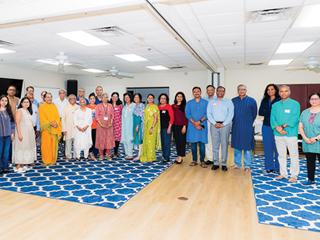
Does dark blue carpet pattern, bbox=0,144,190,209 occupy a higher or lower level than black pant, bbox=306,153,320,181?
lower

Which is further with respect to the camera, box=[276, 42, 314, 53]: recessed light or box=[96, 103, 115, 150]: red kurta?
box=[276, 42, 314, 53]: recessed light

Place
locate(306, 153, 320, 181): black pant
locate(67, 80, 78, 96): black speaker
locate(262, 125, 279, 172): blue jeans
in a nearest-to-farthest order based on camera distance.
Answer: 1. locate(306, 153, 320, 181): black pant
2. locate(262, 125, 279, 172): blue jeans
3. locate(67, 80, 78, 96): black speaker

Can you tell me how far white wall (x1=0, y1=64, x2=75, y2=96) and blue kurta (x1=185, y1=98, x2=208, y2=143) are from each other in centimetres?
766

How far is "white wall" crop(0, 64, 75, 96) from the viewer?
9008 mm

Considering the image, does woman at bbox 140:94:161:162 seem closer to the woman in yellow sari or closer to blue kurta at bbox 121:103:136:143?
blue kurta at bbox 121:103:136:143

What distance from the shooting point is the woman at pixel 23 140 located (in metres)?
4.47

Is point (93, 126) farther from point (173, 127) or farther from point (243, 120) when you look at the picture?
point (243, 120)

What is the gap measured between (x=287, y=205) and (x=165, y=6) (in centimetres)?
315

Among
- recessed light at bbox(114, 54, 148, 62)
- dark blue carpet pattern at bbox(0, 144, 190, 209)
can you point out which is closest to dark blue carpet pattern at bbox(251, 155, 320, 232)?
dark blue carpet pattern at bbox(0, 144, 190, 209)

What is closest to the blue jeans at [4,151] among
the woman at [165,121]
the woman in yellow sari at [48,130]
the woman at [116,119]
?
the woman in yellow sari at [48,130]

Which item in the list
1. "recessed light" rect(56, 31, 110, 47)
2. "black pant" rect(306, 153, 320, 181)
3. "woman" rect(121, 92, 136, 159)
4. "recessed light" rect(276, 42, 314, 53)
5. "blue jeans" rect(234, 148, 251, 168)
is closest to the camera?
"black pant" rect(306, 153, 320, 181)

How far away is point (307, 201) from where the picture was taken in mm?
3229

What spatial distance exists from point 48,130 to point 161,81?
6900mm

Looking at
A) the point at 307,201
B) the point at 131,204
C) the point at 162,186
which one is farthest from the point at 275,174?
the point at 131,204
